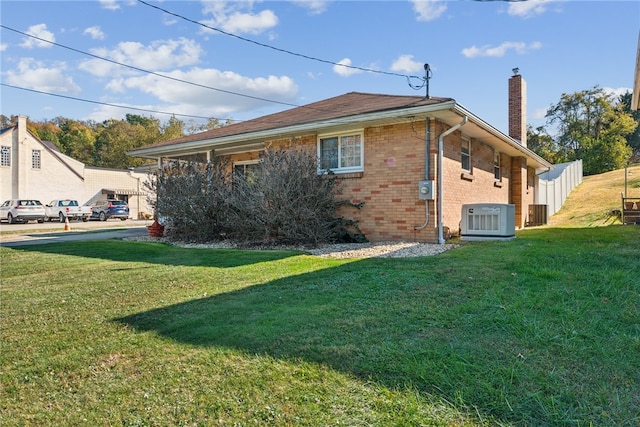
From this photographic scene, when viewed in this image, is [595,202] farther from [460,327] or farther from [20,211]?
[20,211]

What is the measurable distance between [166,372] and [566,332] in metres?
2.91

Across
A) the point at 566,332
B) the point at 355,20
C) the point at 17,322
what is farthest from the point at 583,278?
the point at 355,20

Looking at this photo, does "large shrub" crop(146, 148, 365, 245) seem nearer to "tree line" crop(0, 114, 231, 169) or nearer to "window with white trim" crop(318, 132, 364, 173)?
"window with white trim" crop(318, 132, 364, 173)

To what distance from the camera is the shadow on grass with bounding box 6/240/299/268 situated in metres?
7.22

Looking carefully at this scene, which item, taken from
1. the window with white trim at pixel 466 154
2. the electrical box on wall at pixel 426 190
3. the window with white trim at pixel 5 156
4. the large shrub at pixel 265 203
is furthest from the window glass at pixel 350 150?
the window with white trim at pixel 5 156

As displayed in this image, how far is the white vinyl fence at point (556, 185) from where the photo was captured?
21.2 m

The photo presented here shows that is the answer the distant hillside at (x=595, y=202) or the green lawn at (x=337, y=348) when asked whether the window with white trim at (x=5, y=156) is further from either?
the distant hillside at (x=595, y=202)

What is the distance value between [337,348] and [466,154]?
9.78 meters

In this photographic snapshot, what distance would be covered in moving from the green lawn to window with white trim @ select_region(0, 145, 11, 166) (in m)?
35.0

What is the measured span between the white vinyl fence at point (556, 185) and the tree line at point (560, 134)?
26.4 ft

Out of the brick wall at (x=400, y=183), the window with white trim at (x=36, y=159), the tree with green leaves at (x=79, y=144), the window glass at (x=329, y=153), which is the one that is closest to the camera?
the brick wall at (x=400, y=183)

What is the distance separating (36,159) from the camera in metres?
34.7

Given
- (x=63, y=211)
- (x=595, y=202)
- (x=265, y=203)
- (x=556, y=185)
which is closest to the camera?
(x=265, y=203)

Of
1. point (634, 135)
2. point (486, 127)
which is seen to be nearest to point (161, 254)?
point (486, 127)
